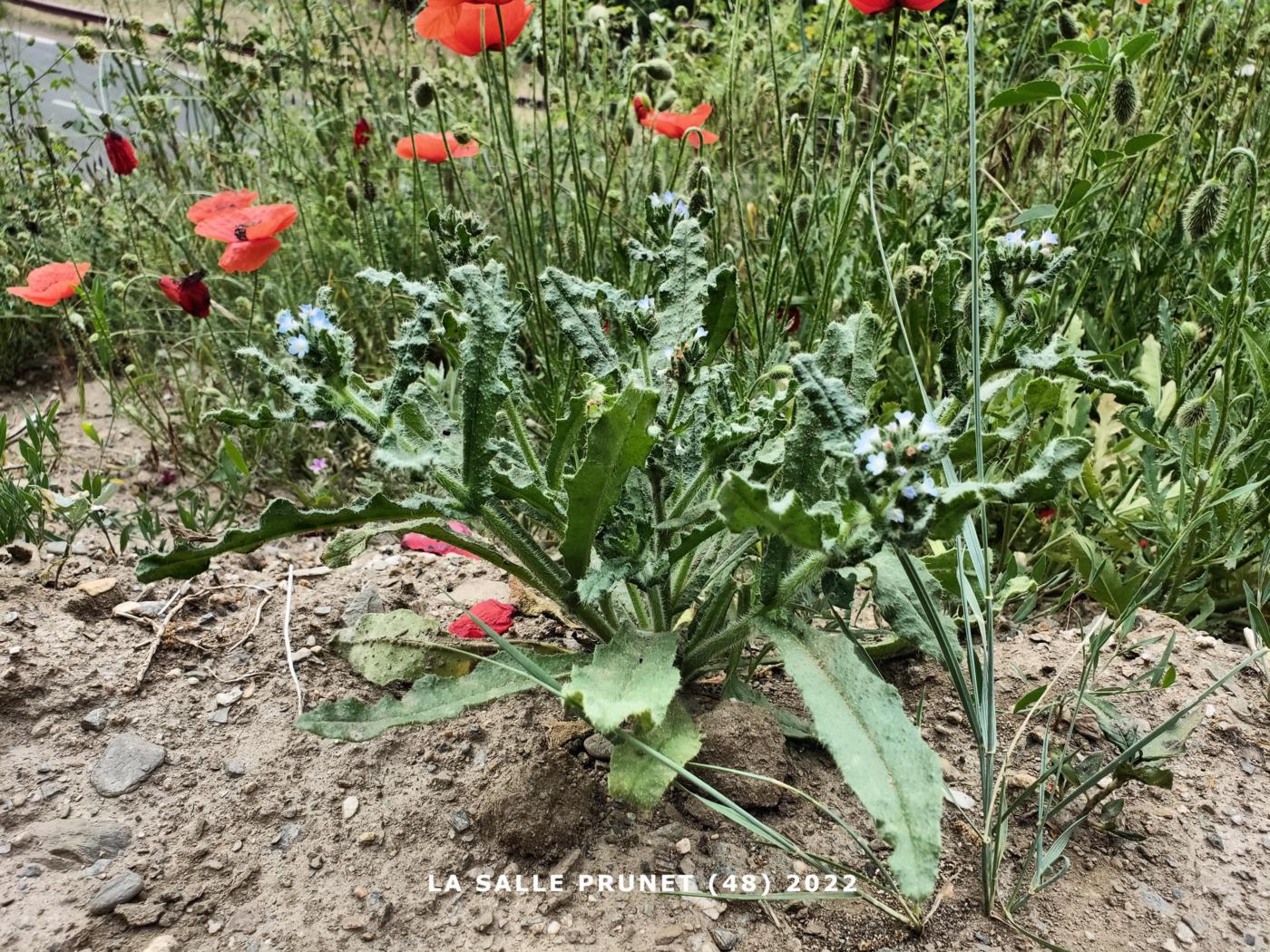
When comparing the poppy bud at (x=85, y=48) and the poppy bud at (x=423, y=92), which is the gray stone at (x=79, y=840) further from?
the poppy bud at (x=85, y=48)

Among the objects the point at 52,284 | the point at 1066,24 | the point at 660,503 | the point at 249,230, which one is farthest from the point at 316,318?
the point at 1066,24

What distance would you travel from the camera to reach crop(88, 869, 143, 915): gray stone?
1087 millimetres

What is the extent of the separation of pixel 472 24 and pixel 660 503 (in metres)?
1.17

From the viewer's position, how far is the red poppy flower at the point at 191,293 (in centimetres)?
196

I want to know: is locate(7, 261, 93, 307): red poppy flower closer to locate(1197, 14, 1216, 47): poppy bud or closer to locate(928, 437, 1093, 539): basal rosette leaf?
locate(928, 437, 1093, 539): basal rosette leaf

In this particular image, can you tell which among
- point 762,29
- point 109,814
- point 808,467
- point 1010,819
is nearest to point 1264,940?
point 1010,819

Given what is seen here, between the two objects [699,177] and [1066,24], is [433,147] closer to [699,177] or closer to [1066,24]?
[699,177]

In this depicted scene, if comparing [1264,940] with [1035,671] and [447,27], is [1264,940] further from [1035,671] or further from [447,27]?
[447,27]

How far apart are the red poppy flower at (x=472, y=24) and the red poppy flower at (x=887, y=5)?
61cm

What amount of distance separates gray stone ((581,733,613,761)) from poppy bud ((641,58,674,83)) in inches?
51.5

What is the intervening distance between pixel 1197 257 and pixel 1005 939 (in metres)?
2.03

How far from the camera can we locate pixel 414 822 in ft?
3.99

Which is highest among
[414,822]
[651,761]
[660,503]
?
[660,503]

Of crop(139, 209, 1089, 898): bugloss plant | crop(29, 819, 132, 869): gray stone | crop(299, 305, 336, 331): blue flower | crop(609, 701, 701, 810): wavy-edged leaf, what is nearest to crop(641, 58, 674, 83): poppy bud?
crop(139, 209, 1089, 898): bugloss plant
